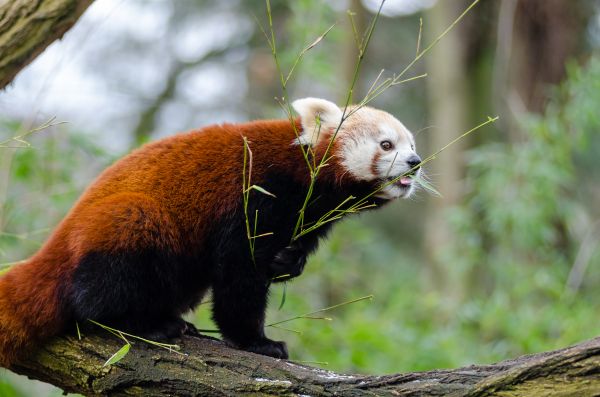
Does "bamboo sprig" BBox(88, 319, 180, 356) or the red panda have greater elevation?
the red panda

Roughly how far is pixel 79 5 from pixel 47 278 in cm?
108

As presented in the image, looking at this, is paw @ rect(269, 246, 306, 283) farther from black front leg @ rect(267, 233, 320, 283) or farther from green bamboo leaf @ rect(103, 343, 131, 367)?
green bamboo leaf @ rect(103, 343, 131, 367)

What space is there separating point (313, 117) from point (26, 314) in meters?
1.55

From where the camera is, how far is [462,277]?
6918 millimetres

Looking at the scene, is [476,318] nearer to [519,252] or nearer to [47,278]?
[519,252]

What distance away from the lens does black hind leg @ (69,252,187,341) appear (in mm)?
2736

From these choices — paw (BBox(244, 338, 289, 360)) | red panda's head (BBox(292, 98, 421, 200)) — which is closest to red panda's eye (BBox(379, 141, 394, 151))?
red panda's head (BBox(292, 98, 421, 200))

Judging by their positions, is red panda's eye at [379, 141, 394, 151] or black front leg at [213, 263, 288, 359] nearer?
black front leg at [213, 263, 288, 359]

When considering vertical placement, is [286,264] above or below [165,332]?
above

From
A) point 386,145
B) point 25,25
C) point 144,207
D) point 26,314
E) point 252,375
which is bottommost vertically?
point 26,314

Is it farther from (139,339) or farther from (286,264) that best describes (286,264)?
(139,339)

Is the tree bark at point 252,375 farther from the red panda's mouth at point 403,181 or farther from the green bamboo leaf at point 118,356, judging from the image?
the red panda's mouth at point 403,181

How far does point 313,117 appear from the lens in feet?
11.1

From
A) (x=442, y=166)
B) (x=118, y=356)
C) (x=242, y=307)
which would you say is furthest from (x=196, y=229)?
(x=442, y=166)
